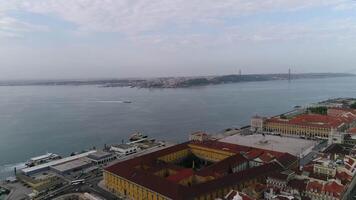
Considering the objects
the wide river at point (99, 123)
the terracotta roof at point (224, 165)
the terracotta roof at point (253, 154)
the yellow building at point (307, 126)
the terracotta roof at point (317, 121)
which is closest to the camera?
the terracotta roof at point (224, 165)

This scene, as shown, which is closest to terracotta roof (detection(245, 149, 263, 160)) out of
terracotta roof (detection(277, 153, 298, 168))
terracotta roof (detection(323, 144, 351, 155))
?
terracotta roof (detection(277, 153, 298, 168))

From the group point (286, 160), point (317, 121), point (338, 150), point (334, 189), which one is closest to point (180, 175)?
point (286, 160)

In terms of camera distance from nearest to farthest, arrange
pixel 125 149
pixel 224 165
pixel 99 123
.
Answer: pixel 224 165 → pixel 125 149 → pixel 99 123

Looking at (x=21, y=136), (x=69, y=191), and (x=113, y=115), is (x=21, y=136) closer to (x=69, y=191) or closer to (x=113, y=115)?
(x=113, y=115)

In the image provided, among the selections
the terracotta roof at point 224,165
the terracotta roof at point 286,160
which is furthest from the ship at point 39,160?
the terracotta roof at point 286,160

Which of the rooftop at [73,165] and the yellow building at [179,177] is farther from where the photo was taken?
the rooftop at [73,165]

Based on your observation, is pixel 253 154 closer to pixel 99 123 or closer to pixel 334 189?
pixel 334 189

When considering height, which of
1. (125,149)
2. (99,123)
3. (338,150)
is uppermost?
(338,150)

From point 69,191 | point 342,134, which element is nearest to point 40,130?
point 69,191

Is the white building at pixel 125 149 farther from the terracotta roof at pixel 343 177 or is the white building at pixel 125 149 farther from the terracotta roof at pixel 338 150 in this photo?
the terracotta roof at pixel 343 177
